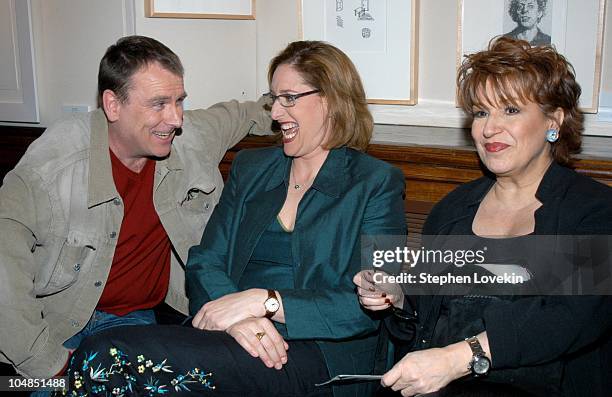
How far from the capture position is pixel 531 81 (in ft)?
6.58

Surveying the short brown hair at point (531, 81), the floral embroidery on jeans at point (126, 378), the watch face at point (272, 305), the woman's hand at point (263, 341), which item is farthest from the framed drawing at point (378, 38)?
the floral embroidery on jeans at point (126, 378)

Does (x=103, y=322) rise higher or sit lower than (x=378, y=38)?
lower

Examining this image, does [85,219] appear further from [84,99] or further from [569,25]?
[569,25]

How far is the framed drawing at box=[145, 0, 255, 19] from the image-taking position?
3.08 metres

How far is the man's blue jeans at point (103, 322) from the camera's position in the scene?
103 inches

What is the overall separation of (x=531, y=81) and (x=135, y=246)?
4.76 ft

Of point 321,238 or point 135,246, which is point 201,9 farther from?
point 321,238

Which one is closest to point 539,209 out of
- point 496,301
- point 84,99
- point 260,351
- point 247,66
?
point 496,301

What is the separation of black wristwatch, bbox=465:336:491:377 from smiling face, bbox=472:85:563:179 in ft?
1.60

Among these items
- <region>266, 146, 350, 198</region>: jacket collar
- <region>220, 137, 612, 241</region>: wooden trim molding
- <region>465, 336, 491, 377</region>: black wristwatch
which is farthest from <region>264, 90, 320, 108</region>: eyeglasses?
→ <region>465, 336, 491, 377</region>: black wristwatch

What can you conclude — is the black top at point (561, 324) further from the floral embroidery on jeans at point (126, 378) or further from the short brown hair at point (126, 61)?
the short brown hair at point (126, 61)

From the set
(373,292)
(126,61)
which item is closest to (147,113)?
(126,61)

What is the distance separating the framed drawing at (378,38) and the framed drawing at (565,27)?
334 millimetres

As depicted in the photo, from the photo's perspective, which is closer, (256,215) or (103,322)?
(256,215)
